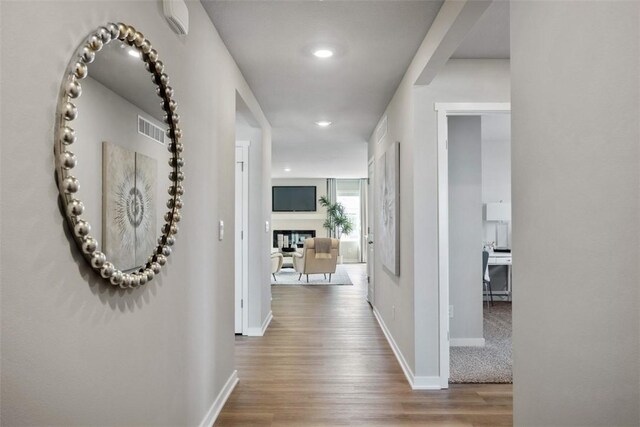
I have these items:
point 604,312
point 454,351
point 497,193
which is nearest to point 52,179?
point 604,312

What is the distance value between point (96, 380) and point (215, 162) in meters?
1.58

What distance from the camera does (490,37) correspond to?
9.16ft

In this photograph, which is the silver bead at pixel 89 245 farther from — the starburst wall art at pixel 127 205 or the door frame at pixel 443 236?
the door frame at pixel 443 236

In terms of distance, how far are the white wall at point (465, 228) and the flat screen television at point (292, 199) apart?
809cm

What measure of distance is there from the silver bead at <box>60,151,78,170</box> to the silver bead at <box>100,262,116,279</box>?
31cm

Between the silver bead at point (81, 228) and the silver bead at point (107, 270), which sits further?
the silver bead at point (107, 270)

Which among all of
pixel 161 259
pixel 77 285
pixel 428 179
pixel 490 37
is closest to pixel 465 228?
pixel 428 179

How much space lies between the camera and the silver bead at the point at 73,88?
106 centimetres

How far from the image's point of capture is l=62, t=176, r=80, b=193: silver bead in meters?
1.04

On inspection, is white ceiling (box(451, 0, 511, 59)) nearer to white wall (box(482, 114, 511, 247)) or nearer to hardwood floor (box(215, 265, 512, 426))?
hardwood floor (box(215, 265, 512, 426))

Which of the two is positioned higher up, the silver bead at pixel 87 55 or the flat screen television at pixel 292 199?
the flat screen television at pixel 292 199

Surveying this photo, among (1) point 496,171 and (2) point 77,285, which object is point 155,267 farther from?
(1) point 496,171

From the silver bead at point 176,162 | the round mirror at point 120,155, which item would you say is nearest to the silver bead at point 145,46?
the round mirror at point 120,155

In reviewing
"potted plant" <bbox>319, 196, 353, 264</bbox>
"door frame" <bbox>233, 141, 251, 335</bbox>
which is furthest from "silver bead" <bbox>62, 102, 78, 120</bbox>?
"potted plant" <bbox>319, 196, 353, 264</bbox>
